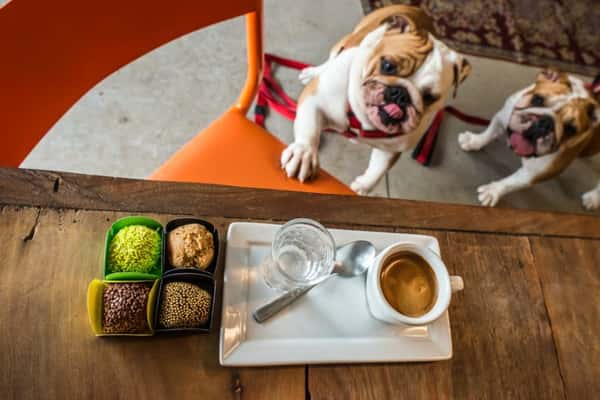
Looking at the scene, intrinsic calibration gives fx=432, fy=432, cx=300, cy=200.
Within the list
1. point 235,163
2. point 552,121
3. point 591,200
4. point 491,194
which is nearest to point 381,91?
point 235,163

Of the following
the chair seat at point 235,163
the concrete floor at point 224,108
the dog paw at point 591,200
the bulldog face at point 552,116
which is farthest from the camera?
the dog paw at point 591,200

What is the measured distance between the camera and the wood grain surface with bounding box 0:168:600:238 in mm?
615

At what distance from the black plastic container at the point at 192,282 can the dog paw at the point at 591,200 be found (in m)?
1.71

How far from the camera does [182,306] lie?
0.54 meters

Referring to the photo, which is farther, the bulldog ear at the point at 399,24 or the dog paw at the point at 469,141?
the dog paw at the point at 469,141

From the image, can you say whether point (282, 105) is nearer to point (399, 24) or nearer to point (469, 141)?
point (399, 24)

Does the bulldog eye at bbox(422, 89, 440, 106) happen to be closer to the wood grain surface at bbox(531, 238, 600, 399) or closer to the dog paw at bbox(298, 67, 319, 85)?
the wood grain surface at bbox(531, 238, 600, 399)

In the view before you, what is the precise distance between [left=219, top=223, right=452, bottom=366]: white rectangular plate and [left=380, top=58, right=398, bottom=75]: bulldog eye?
1.83ft

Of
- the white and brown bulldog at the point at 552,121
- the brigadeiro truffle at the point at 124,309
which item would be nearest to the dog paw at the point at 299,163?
the brigadeiro truffle at the point at 124,309

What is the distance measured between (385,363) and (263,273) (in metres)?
0.22

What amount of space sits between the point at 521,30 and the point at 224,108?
1.49 meters

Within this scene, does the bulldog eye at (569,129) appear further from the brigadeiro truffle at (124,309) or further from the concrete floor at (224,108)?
the brigadeiro truffle at (124,309)

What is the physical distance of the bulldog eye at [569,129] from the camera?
4.18 ft

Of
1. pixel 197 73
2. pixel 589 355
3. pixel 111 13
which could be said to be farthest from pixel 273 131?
pixel 589 355
